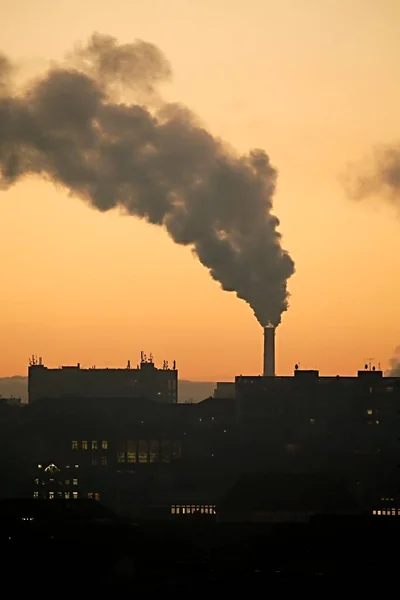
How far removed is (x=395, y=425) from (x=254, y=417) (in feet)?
36.8

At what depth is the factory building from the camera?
175 meters

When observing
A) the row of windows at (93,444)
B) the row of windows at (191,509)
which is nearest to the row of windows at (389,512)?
the row of windows at (191,509)

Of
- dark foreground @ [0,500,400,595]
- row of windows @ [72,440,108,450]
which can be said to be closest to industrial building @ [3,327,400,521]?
row of windows @ [72,440,108,450]

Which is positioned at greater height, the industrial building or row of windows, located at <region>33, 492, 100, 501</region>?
the industrial building

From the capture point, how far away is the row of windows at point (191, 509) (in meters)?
92.5

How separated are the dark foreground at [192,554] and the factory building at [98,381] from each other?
103m

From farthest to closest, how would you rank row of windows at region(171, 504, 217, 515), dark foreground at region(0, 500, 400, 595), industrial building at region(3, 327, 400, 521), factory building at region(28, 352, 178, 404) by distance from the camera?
factory building at region(28, 352, 178, 404) → industrial building at region(3, 327, 400, 521) → row of windows at region(171, 504, 217, 515) → dark foreground at region(0, 500, 400, 595)

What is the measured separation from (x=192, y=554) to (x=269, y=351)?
56.9 meters

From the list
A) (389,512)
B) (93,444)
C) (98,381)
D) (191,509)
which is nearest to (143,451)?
(93,444)

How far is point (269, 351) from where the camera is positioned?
11912 cm

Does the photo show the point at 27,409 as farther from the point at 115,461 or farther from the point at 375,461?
the point at 375,461

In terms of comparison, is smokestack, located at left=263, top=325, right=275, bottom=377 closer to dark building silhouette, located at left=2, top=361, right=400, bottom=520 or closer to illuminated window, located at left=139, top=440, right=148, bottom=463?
dark building silhouette, located at left=2, top=361, right=400, bottom=520

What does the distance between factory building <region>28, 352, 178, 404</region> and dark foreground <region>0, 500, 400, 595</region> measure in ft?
337

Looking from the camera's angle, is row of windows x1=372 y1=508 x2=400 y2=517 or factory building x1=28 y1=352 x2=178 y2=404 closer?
row of windows x1=372 y1=508 x2=400 y2=517
